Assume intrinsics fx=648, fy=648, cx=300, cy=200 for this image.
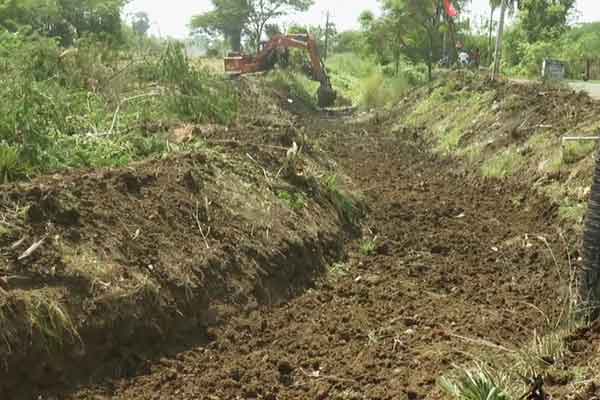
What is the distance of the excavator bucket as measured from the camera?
21734 millimetres

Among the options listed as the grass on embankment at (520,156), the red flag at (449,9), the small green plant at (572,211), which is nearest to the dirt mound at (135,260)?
the grass on embankment at (520,156)

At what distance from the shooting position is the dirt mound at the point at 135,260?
3.78 meters

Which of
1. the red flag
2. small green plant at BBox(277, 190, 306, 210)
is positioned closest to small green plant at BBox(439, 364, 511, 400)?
small green plant at BBox(277, 190, 306, 210)

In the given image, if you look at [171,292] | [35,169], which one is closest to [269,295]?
[171,292]

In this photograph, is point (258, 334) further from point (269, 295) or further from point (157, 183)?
point (157, 183)

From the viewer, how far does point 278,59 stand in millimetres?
21953

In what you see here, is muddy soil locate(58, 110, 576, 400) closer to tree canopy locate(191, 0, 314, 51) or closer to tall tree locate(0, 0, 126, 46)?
tall tree locate(0, 0, 126, 46)

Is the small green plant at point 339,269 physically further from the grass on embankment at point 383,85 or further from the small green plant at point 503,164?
the grass on embankment at point 383,85

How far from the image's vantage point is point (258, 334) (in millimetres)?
4539

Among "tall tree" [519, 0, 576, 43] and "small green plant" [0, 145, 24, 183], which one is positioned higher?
"tall tree" [519, 0, 576, 43]

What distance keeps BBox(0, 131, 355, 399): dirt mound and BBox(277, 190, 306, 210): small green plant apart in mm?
21

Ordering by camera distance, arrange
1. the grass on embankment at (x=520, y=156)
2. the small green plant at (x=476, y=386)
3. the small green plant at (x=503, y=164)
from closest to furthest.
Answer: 1. the small green plant at (x=476, y=386)
2. the grass on embankment at (x=520, y=156)
3. the small green plant at (x=503, y=164)

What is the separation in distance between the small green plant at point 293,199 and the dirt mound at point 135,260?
2 cm

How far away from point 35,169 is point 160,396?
248cm
